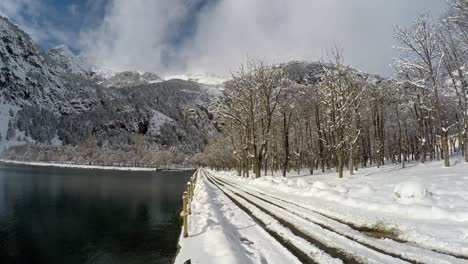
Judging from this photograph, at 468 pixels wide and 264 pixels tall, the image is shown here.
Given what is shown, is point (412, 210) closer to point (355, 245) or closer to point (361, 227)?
point (361, 227)

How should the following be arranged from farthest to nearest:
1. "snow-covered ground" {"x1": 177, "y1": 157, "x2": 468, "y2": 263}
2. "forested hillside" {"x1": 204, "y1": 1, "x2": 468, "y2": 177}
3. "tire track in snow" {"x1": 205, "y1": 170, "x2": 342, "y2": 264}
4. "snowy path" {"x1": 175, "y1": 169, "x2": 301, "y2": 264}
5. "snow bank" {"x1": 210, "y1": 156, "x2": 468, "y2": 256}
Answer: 1. "forested hillside" {"x1": 204, "y1": 1, "x2": 468, "y2": 177}
2. "snow bank" {"x1": 210, "y1": 156, "x2": 468, "y2": 256}
3. "snowy path" {"x1": 175, "y1": 169, "x2": 301, "y2": 264}
4. "snow-covered ground" {"x1": 177, "y1": 157, "x2": 468, "y2": 263}
5. "tire track in snow" {"x1": 205, "y1": 170, "x2": 342, "y2": 264}

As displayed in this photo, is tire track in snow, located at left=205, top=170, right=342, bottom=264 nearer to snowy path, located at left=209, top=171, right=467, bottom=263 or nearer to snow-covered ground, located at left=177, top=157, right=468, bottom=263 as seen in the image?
snow-covered ground, located at left=177, top=157, right=468, bottom=263

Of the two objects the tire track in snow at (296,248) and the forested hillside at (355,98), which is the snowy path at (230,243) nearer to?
the tire track in snow at (296,248)

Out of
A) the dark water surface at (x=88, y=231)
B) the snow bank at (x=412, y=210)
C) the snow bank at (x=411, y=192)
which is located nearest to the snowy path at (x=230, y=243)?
the snow bank at (x=412, y=210)

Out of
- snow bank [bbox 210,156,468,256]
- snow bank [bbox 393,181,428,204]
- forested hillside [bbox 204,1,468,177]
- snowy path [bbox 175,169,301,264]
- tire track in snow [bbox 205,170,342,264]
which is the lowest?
snowy path [bbox 175,169,301,264]

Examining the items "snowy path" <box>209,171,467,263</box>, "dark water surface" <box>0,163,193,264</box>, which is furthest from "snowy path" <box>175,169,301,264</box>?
"dark water surface" <box>0,163,193,264</box>

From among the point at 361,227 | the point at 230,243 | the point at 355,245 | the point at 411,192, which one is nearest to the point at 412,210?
the point at 411,192

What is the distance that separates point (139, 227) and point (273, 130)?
33.0m

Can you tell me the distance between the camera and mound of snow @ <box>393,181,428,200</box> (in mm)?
13289

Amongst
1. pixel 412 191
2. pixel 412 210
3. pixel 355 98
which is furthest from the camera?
pixel 355 98

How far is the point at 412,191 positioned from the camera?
13.5 metres

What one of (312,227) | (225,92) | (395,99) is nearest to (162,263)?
(312,227)

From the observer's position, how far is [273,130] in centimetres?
5394

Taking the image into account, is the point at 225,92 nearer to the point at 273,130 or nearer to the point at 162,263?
the point at 273,130
